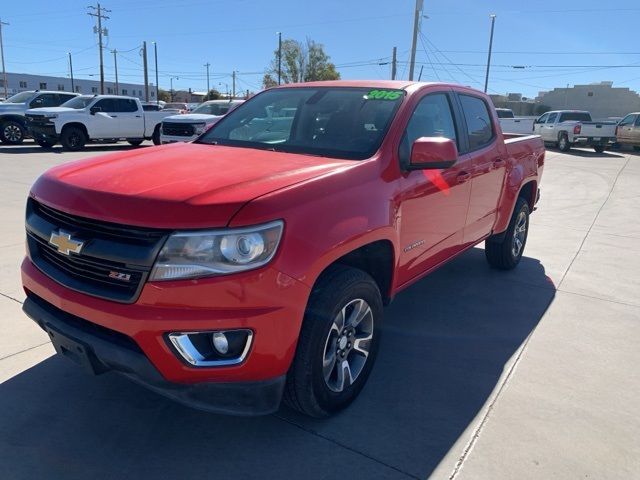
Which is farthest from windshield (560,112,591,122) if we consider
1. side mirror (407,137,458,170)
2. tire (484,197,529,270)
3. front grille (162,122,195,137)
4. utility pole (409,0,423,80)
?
side mirror (407,137,458,170)

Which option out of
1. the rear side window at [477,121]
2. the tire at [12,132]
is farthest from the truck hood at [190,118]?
the rear side window at [477,121]

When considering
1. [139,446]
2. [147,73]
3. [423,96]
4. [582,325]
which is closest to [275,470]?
[139,446]

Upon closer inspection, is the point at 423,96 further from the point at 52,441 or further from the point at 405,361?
the point at 52,441

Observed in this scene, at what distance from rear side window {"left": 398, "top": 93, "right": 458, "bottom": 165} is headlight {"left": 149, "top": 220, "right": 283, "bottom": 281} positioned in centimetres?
138

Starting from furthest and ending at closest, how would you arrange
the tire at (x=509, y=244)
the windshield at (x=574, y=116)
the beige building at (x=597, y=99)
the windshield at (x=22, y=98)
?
the beige building at (x=597, y=99) → the windshield at (x=574, y=116) → the windshield at (x=22, y=98) → the tire at (x=509, y=244)

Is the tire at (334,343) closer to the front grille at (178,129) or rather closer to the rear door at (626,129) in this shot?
the front grille at (178,129)

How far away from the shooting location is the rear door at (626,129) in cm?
2345

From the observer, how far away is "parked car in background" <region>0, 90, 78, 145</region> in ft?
56.2

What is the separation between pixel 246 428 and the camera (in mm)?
2818

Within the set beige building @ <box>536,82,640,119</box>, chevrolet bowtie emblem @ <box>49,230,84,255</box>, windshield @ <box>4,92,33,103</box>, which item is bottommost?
chevrolet bowtie emblem @ <box>49,230,84,255</box>

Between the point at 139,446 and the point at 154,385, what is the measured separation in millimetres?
530

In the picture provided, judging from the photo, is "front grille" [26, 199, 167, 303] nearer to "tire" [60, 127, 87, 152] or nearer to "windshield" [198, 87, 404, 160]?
"windshield" [198, 87, 404, 160]

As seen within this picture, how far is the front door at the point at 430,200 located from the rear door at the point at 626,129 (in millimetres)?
23471

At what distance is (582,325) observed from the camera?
4336mm
